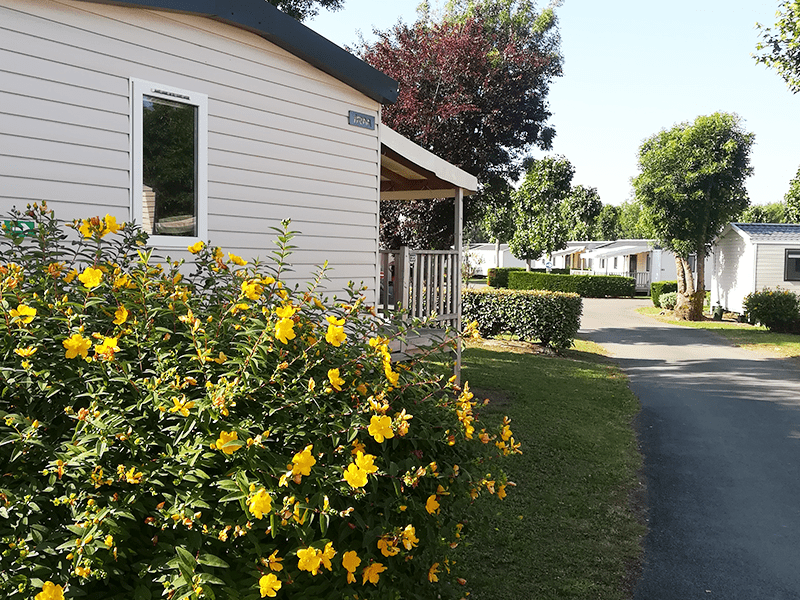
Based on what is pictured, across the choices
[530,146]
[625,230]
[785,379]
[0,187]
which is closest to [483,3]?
[530,146]

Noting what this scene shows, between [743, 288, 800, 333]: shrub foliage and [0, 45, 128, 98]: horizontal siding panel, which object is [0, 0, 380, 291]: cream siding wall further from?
[743, 288, 800, 333]: shrub foliage

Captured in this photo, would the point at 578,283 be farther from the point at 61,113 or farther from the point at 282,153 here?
the point at 61,113

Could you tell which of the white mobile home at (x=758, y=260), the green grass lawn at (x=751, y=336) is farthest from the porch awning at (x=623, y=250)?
the green grass lawn at (x=751, y=336)

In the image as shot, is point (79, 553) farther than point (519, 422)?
No

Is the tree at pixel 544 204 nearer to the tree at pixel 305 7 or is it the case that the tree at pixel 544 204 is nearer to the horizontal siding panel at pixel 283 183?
the tree at pixel 305 7

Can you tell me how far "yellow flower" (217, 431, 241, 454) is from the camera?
2189mm

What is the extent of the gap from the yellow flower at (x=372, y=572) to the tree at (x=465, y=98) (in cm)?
1400

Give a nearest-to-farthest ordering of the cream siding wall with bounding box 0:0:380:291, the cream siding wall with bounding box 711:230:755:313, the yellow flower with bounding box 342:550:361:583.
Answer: the yellow flower with bounding box 342:550:361:583 < the cream siding wall with bounding box 0:0:380:291 < the cream siding wall with bounding box 711:230:755:313

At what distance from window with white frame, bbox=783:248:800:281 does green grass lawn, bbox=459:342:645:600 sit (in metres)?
15.7

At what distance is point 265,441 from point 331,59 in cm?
561

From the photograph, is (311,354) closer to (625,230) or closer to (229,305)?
(229,305)

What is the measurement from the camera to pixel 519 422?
8.83 m

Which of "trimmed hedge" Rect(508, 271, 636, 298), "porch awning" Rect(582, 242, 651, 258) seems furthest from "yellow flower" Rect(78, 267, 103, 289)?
"porch awning" Rect(582, 242, 651, 258)

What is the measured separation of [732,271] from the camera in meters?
26.1
